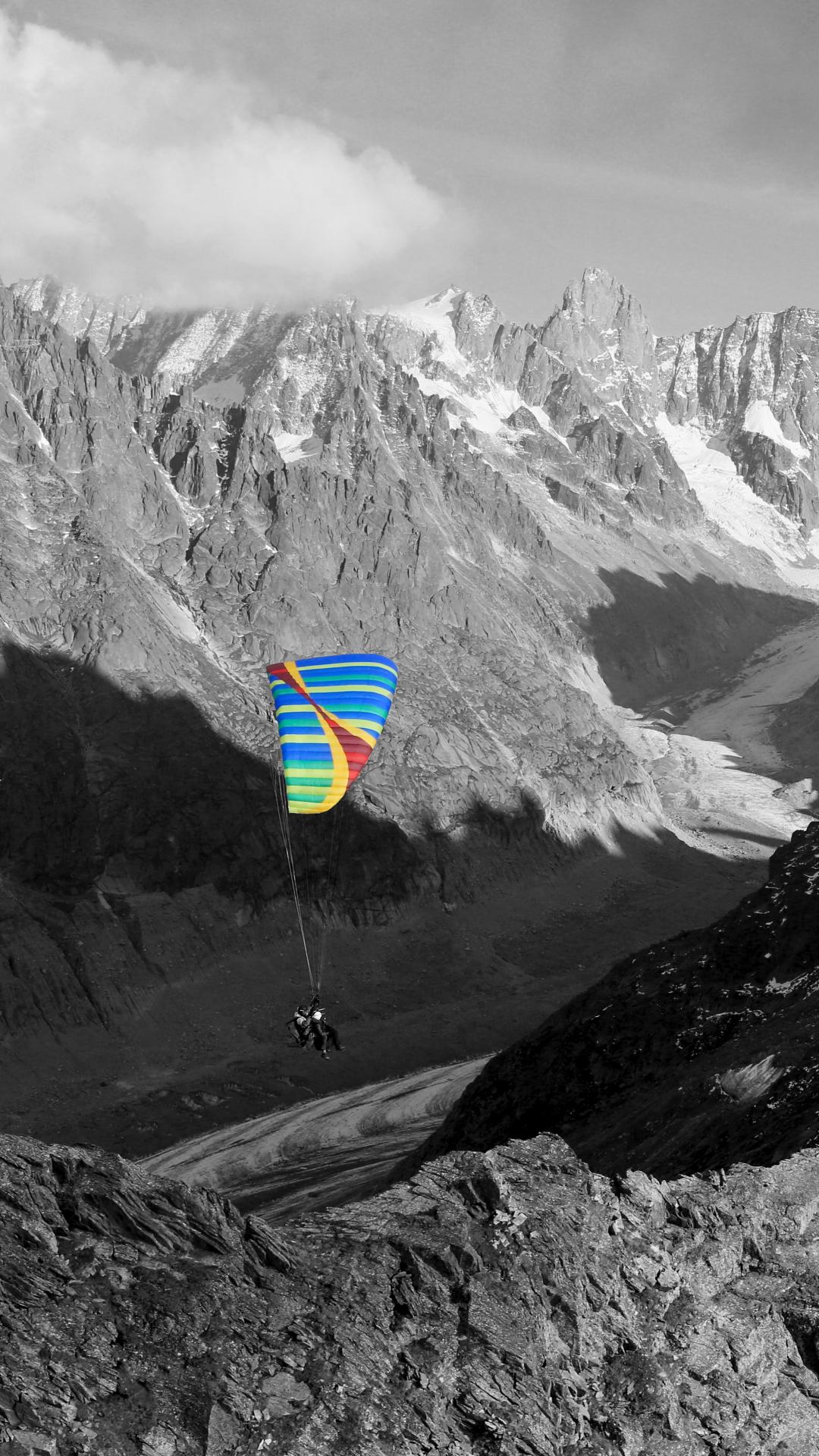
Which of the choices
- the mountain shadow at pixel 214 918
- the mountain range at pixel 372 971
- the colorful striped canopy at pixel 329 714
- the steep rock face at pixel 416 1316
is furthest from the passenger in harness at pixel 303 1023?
the mountain shadow at pixel 214 918

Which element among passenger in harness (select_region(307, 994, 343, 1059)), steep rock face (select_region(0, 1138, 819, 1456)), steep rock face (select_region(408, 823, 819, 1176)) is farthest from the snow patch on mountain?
steep rock face (select_region(0, 1138, 819, 1456))

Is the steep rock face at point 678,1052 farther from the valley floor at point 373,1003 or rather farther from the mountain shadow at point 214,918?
the mountain shadow at point 214,918

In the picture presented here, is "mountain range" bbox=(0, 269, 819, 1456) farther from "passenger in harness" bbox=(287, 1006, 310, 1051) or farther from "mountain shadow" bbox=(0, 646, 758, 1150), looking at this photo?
"passenger in harness" bbox=(287, 1006, 310, 1051)

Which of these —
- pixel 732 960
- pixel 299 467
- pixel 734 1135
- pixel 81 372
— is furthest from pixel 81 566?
pixel 734 1135

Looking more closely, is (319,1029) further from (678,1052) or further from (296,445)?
(296,445)

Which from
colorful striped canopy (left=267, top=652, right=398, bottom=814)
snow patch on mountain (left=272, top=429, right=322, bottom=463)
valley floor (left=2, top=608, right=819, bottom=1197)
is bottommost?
valley floor (left=2, top=608, right=819, bottom=1197)

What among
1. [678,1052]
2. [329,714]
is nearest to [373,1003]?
[678,1052]
